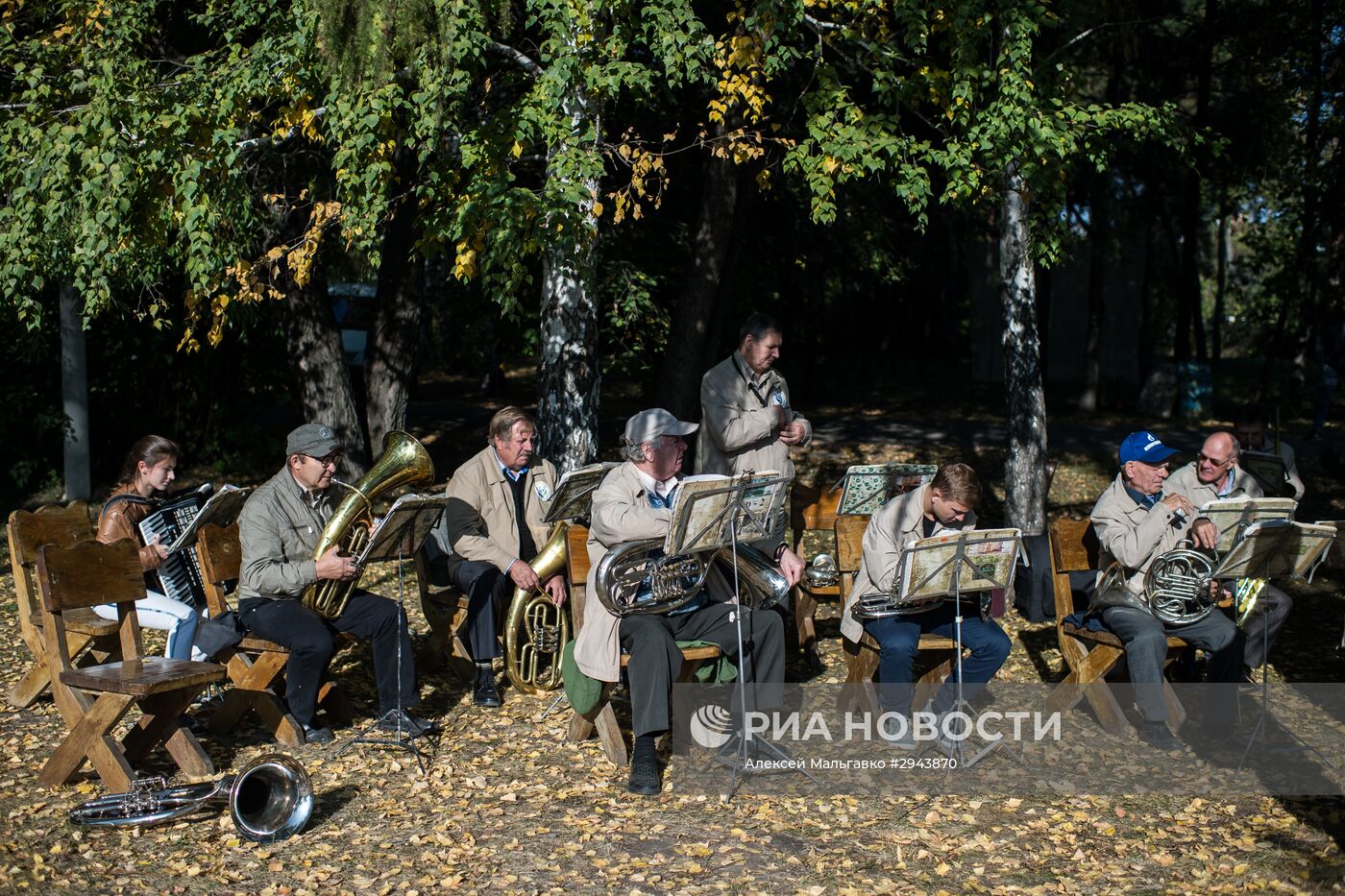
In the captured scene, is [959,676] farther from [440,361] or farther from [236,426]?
[440,361]

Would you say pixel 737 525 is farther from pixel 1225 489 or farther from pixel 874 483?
pixel 1225 489

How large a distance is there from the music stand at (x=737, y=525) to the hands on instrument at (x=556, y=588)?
1236mm

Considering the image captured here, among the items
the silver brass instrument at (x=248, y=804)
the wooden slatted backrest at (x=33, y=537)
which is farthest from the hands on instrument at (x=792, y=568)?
the wooden slatted backrest at (x=33, y=537)

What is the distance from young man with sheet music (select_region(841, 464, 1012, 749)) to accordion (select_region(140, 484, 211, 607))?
3446mm

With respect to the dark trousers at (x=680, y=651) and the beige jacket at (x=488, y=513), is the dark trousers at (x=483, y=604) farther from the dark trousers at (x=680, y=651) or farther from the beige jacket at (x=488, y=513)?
the dark trousers at (x=680, y=651)

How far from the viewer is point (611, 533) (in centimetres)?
625

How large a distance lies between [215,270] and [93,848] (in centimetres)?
477

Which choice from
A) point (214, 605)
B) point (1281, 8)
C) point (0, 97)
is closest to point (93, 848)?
point (214, 605)

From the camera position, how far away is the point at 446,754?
670 cm

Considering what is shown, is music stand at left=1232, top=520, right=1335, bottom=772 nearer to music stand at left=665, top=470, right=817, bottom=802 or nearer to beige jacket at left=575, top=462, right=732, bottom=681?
music stand at left=665, top=470, right=817, bottom=802

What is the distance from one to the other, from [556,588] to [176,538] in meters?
2.00

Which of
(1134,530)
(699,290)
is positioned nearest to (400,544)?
(1134,530)

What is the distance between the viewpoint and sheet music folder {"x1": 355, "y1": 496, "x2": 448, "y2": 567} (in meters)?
6.33

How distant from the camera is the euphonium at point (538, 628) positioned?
7.48 meters
